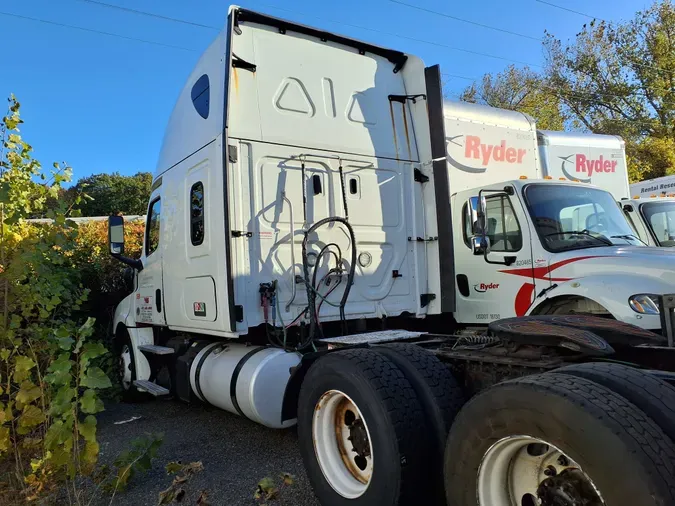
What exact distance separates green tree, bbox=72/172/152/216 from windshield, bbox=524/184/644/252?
46174 millimetres

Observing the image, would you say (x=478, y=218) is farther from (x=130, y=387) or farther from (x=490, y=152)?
(x=130, y=387)

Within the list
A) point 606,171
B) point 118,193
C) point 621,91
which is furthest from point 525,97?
point 118,193

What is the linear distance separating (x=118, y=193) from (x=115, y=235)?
5232 cm

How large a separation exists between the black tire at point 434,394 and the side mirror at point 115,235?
4.25m

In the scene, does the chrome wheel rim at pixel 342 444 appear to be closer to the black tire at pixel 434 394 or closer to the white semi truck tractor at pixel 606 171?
the black tire at pixel 434 394

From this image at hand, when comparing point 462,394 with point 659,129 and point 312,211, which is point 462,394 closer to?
point 312,211

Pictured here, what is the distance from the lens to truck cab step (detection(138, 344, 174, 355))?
20.1 ft

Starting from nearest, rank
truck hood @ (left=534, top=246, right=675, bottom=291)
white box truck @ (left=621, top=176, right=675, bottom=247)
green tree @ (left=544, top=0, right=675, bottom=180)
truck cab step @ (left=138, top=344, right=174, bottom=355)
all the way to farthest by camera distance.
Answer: truck hood @ (left=534, top=246, right=675, bottom=291) → truck cab step @ (left=138, top=344, right=174, bottom=355) → white box truck @ (left=621, top=176, right=675, bottom=247) → green tree @ (left=544, top=0, right=675, bottom=180)

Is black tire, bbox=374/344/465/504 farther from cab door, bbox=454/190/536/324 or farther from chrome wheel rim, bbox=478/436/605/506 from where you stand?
cab door, bbox=454/190/536/324

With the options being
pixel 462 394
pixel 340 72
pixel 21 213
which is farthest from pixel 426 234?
pixel 21 213

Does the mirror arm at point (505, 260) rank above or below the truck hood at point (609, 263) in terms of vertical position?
above

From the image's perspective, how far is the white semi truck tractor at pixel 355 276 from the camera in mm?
2814

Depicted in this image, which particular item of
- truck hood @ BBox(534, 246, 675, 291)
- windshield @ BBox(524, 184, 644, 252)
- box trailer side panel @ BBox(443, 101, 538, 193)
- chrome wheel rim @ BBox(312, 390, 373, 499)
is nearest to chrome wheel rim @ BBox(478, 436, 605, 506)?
chrome wheel rim @ BBox(312, 390, 373, 499)

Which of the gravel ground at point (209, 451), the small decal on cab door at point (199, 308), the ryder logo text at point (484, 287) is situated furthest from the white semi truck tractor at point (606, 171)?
the gravel ground at point (209, 451)
